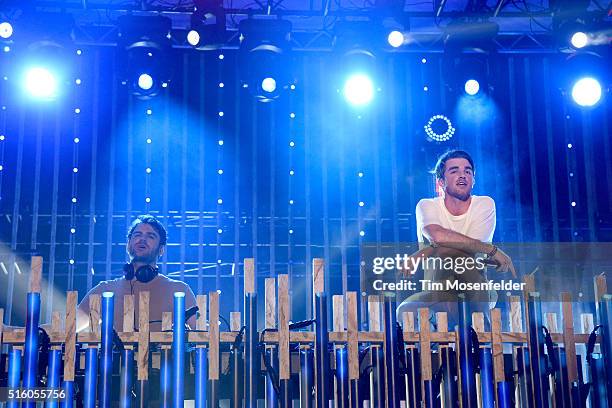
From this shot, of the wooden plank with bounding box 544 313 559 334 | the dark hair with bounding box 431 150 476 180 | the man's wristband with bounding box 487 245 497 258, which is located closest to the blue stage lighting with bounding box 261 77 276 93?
the dark hair with bounding box 431 150 476 180

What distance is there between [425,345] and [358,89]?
4.01 metres

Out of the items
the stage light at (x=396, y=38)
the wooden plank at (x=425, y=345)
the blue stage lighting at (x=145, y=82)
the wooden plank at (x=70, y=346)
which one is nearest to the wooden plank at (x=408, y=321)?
the wooden plank at (x=425, y=345)

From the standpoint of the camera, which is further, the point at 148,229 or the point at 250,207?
the point at 250,207

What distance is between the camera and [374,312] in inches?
133

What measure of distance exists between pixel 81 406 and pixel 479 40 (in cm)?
470

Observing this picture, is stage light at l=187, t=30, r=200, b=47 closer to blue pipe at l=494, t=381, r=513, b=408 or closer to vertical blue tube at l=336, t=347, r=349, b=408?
vertical blue tube at l=336, t=347, r=349, b=408

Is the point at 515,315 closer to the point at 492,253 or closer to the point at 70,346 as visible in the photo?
the point at 492,253

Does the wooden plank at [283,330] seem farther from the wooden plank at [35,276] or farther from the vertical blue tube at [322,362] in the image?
the wooden plank at [35,276]

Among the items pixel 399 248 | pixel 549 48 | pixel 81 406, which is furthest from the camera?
pixel 549 48

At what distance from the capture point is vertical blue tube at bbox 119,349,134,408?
315 centimetres

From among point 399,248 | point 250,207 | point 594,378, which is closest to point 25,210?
point 250,207

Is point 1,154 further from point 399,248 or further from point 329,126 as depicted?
point 399,248

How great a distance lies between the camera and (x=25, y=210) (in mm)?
7328

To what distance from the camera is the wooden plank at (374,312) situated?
3.37 metres
